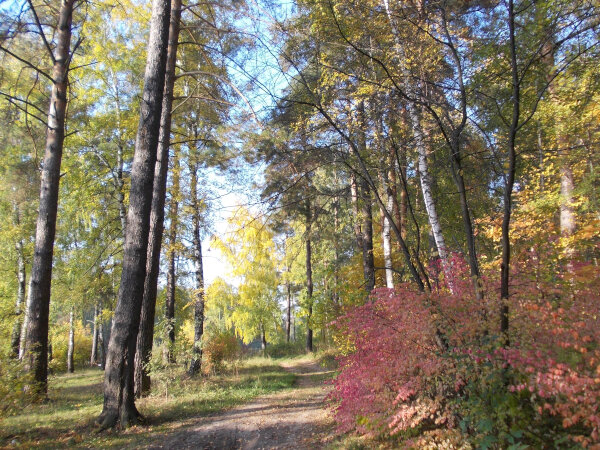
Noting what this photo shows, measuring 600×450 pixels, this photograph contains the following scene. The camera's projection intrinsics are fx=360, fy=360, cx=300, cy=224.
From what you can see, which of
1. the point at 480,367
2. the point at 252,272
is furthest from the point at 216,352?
the point at 480,367

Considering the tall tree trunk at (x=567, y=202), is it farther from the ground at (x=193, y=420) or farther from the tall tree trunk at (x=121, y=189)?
the tall tree trunk at (x=121, y=189)

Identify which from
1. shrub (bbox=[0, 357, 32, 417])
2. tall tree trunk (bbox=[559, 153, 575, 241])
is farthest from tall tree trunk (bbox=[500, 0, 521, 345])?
tall tree trunk (bbox=[559, 153, 575, 241])

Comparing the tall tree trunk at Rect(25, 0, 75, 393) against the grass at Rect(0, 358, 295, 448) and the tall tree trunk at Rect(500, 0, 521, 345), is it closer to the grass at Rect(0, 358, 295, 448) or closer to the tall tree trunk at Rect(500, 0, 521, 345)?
the grass at Rect(0, 358, 295, 448)

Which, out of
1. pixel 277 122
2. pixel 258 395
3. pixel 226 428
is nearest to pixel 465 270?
pixel 226 428

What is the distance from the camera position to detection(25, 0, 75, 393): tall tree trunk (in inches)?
300

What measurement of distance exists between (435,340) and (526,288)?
1048mm

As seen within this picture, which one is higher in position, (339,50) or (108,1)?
(108,1)

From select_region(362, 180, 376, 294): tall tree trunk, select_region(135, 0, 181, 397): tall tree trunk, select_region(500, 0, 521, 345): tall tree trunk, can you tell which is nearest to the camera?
select_region(500, 0, 521, 345): tall tree trunk

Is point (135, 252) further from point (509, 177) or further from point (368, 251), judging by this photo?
point (368, 251)

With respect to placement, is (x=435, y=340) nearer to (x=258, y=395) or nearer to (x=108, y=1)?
(x=258, y=395)

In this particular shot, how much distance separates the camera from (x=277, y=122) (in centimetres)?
812

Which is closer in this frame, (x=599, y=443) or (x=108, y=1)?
(x=599, y=443)

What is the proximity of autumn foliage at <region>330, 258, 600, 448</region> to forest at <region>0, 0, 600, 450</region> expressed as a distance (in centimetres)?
2

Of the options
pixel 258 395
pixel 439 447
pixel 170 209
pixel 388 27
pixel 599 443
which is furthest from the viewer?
pixel 170 209
